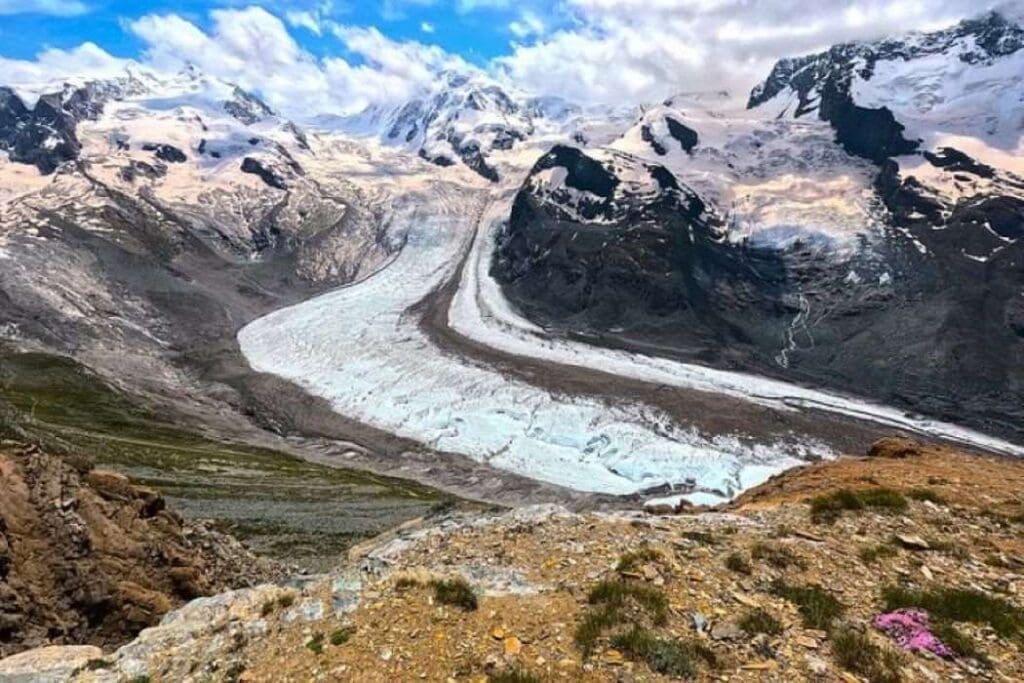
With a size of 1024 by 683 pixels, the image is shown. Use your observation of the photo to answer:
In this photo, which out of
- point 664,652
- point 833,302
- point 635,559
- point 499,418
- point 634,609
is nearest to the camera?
point 664,652

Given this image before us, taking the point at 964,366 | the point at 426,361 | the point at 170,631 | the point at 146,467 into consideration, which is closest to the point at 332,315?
the point at 426,361

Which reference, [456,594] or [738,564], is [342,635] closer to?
[456,594]

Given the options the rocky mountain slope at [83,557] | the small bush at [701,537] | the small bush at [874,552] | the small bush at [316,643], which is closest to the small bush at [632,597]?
the small bush at [701,537]

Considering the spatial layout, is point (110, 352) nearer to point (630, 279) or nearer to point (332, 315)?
point (332, 315)

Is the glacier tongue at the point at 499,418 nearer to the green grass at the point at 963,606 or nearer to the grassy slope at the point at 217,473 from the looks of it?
the grassy slope at the point at 217,473

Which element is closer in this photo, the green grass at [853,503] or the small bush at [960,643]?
the small bush at [960,643]

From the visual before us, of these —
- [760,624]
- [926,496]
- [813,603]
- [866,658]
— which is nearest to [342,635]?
[760,624]

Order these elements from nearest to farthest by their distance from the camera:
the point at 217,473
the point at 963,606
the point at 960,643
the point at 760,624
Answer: the point at 960,643, the point at 760,624, the point at 963,606, the point at 217,473
